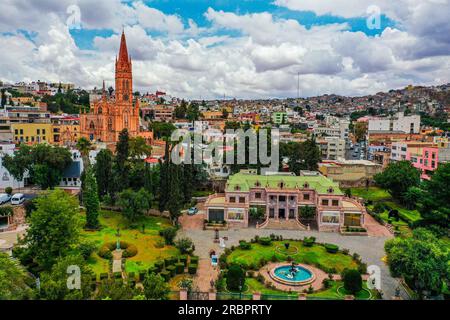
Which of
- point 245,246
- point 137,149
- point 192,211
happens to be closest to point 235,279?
point 245,246

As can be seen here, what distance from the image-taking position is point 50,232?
21.9 meters

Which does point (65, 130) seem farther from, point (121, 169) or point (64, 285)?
point (64, 285)

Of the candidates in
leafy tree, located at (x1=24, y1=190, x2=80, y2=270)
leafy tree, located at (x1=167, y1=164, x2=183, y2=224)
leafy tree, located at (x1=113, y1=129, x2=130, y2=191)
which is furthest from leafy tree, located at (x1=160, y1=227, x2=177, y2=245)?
leafy tree, located at (x1=113, y1=129, x2=130, y2=191)

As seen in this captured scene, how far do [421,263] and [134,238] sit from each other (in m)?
21.5

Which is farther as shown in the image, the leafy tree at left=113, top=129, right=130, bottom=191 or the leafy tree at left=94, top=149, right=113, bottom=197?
the leafy tree at left=113, top=129, right=130, bottom=191

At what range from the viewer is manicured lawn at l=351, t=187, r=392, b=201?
45.5 metres

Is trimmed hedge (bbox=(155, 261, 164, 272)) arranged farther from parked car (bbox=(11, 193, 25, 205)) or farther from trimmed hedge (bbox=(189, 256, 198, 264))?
parked car (bbox=(11, 193, 25, 205))

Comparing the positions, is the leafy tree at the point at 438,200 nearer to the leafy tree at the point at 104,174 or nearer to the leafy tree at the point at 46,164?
the leafy tree at the point at 104,174

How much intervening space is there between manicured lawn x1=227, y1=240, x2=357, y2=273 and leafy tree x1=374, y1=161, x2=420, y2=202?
17090 mm

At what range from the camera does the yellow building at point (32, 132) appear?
57.6 metres

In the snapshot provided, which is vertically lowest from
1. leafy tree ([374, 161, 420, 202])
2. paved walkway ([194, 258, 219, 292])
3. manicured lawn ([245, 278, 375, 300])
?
manicured lawn ([245, 278, 375, 300])
